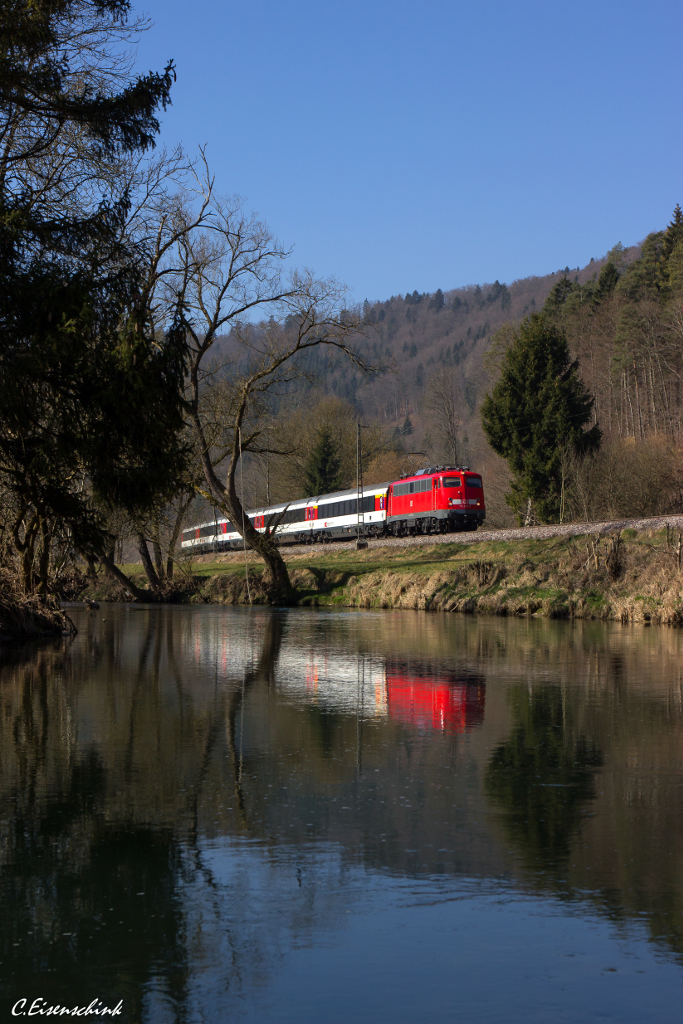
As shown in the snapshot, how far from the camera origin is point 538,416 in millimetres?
48500

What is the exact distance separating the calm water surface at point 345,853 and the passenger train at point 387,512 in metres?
23.0

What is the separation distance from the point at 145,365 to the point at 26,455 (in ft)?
7.50

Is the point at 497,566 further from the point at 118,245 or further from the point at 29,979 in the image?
the point at 29,979

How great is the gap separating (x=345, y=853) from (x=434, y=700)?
6.08m

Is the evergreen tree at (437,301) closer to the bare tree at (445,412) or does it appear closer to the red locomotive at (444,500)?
the bare tree at (445,412)

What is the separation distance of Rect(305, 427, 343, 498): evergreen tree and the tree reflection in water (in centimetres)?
5875

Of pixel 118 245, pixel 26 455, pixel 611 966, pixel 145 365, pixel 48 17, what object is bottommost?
pixel 611 966

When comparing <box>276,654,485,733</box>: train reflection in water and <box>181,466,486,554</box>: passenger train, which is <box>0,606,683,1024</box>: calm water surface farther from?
<box>181,466,486,554</box>: passenger train

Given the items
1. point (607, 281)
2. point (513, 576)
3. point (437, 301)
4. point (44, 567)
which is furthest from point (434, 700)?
point (437, 301)

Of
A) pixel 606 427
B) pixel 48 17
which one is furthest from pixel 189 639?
pixel 606 427

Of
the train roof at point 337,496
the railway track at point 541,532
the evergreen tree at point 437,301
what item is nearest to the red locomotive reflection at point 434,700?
the railway track at point 541,532

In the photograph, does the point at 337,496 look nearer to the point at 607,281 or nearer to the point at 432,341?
the point at 607,281

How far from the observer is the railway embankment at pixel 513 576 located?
947 inches

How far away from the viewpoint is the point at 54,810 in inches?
264
